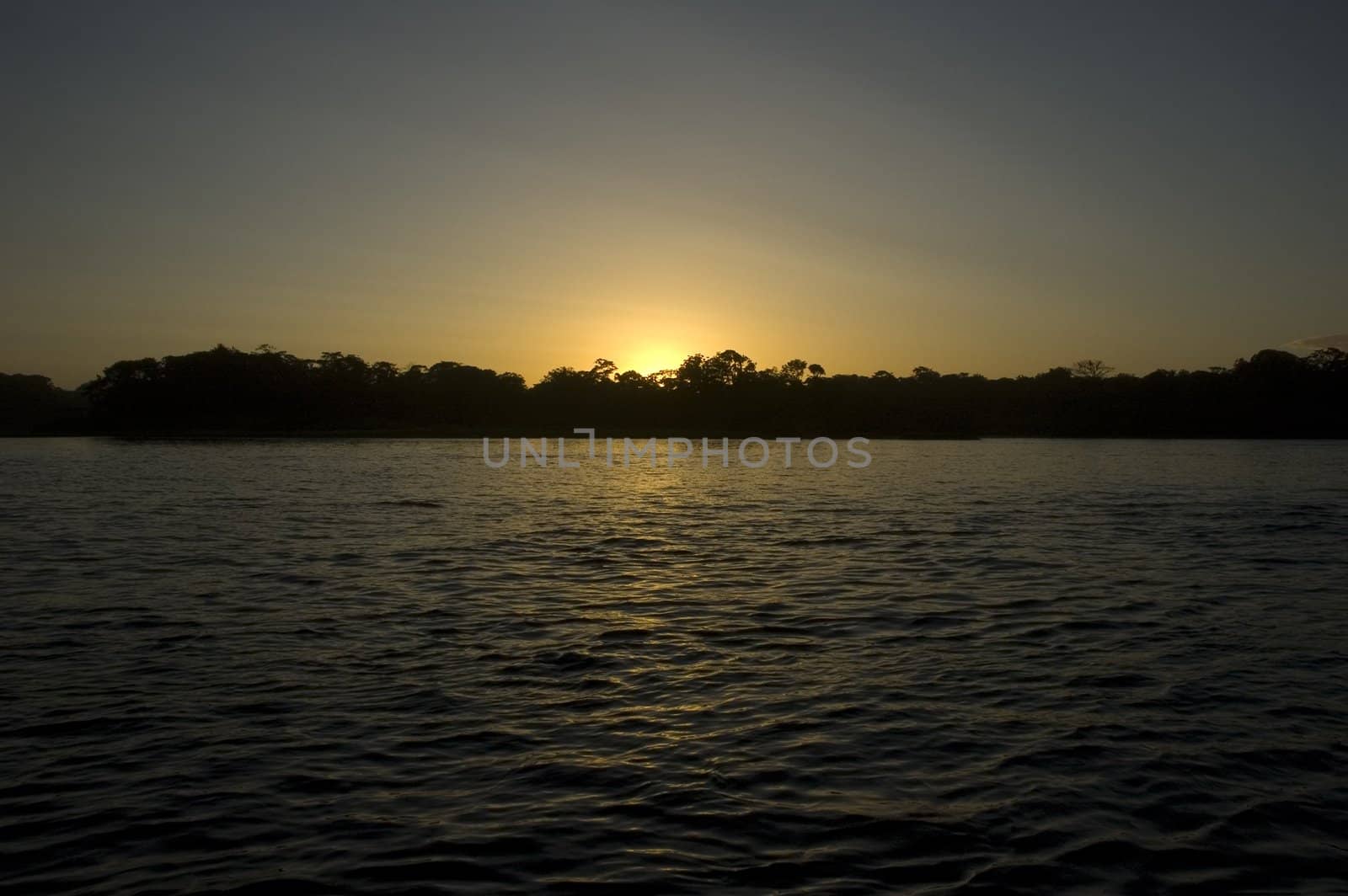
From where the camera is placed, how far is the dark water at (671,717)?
7.85 meters

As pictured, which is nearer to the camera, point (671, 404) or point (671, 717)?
point (671, 717)

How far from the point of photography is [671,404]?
170500mm

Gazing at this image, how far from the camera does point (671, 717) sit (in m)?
11.5

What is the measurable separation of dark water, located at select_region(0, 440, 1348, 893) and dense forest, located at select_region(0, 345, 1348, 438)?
133m

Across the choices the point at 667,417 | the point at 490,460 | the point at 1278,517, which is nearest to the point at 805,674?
the point at 1278,517

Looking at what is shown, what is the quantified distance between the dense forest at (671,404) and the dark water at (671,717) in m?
133

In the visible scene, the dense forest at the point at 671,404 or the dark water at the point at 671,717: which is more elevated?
the dense forest at the point at 671,404

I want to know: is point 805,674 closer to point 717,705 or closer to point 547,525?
point 717,705

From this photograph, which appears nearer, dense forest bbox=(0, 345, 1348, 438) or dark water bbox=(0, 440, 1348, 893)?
dark water bbox=(0, 440, 1348, 893)

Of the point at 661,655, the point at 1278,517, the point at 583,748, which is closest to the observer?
the point at 583,748

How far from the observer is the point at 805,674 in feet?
43.9

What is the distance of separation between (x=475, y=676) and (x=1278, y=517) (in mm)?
33782

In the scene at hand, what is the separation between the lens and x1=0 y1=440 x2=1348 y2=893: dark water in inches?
309

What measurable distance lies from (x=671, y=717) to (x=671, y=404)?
6276 inches
